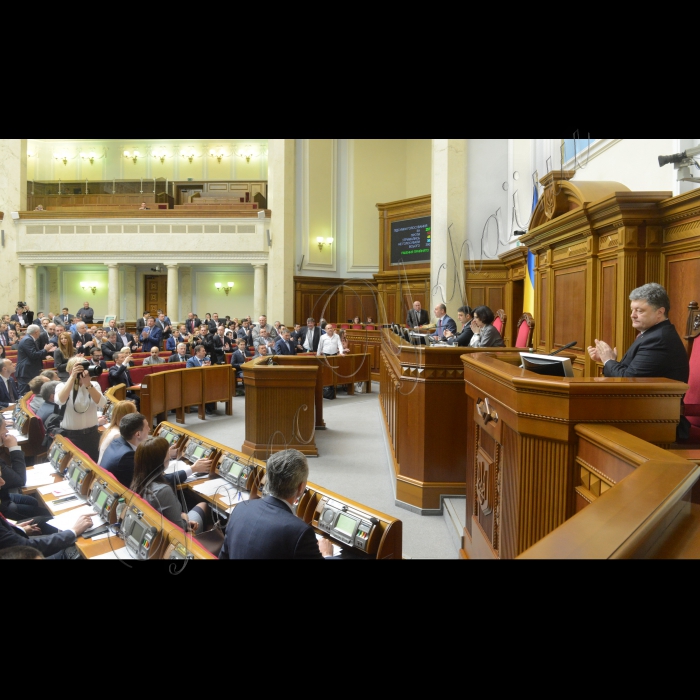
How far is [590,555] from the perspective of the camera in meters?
1.01

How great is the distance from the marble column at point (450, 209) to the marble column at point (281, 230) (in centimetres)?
603

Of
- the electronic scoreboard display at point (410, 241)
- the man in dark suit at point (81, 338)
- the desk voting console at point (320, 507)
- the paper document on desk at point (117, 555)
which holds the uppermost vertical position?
the electronic scoreboard display at point (410, 241)

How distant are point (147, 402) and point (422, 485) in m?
4.12

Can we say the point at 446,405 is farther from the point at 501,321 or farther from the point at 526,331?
the point at 501,321

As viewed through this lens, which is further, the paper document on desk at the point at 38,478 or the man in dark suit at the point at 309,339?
the man in dark suit at the point at 309,339

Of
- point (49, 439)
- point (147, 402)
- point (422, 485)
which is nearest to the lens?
point (422, 485)

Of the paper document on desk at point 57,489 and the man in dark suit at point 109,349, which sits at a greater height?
the man in dark suit at point 109,349

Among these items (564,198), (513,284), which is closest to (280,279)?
(513,284)

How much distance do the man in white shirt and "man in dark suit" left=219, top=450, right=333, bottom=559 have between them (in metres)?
8.07

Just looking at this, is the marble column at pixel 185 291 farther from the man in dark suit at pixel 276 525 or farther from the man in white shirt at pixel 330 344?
the man in dark suit at pixel 276 525

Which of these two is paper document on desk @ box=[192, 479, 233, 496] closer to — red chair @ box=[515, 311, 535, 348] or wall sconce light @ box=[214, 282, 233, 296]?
red chair @ box=[515, 311, 535, 348]

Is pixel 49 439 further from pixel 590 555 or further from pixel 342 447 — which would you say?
pixel 590 555

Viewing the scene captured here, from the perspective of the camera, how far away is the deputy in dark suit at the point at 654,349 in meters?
2.29

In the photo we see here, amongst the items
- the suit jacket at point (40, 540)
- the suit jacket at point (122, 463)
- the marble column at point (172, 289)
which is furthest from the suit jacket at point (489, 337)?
the marble column at point (172, 289)
